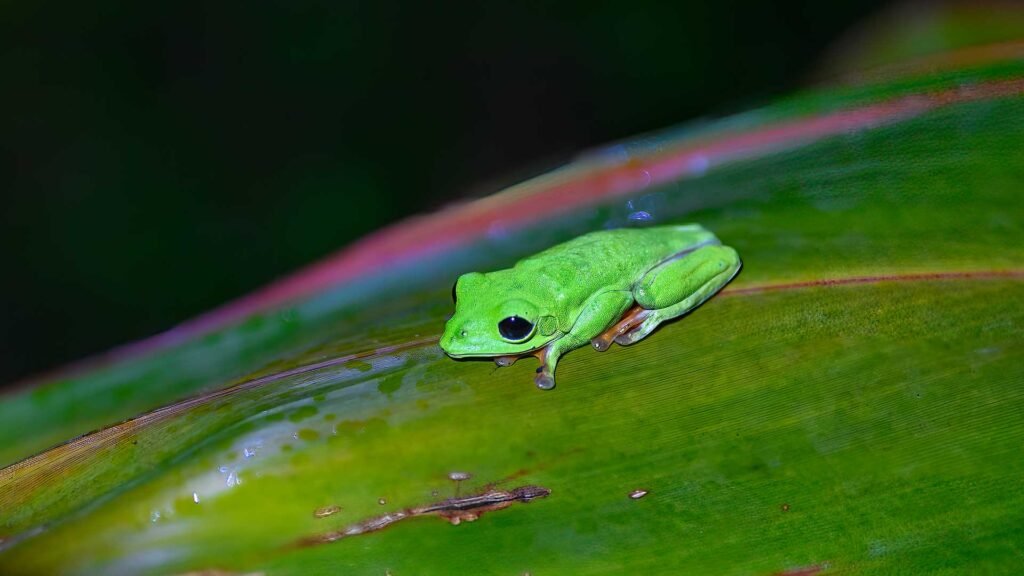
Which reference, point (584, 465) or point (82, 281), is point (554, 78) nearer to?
point (82, 281)

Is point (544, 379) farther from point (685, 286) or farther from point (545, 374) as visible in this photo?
point (685, 286)

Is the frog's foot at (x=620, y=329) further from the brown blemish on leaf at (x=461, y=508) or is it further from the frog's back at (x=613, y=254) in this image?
the brown blemish on leaf at (x=461, y=508)

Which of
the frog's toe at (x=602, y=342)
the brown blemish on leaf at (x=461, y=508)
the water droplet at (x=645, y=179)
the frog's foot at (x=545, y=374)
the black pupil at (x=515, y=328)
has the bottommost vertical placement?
the brown blemish on leaf at (x=461, y=508)

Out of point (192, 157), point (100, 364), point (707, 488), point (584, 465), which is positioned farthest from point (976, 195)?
point (192, 157)

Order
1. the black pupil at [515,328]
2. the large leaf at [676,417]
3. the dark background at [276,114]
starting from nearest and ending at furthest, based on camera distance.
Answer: the large leaf at [676,417] < the black pupil at [515,328] < the dark background at [276,114]

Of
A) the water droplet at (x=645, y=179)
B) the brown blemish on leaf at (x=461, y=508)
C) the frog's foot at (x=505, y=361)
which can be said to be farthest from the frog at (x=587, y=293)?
the brown blemish on leaf at (x=461, y=508)

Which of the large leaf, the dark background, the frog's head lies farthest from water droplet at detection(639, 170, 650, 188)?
the dark background

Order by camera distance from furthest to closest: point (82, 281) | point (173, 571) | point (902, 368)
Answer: point (82, 281)
point (902, 368)
point (173, 571)
